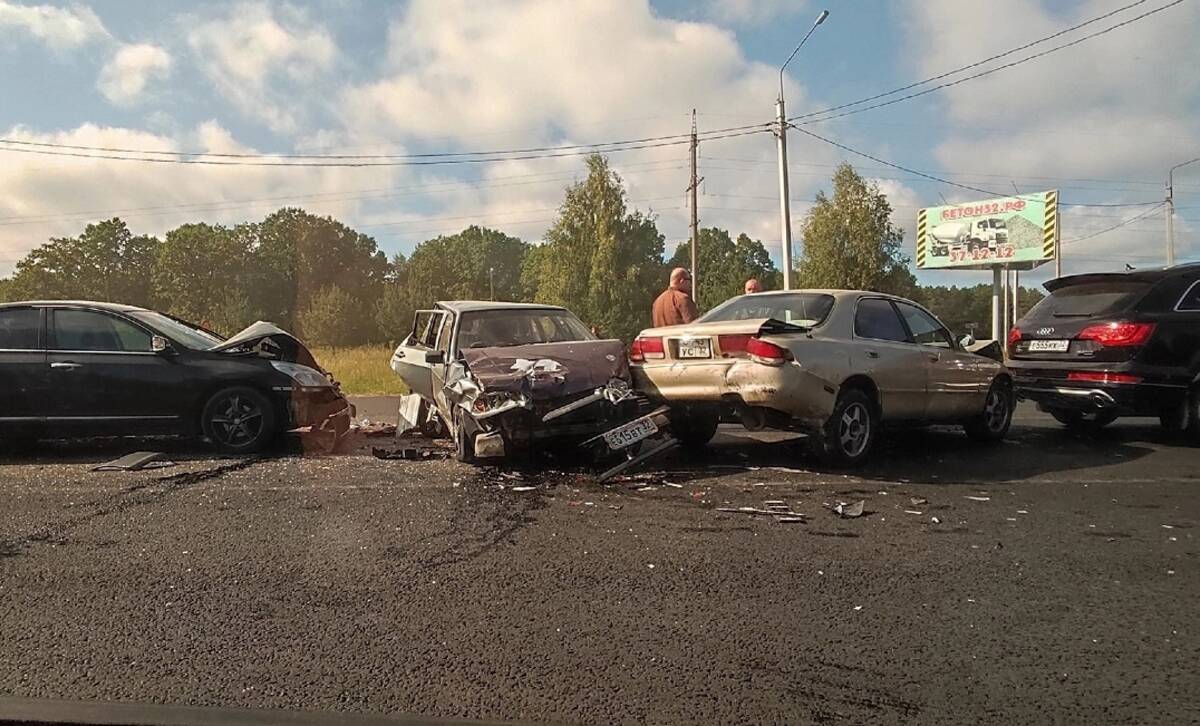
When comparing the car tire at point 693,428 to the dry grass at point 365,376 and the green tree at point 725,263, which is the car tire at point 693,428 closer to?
the dry grass at point 365,376

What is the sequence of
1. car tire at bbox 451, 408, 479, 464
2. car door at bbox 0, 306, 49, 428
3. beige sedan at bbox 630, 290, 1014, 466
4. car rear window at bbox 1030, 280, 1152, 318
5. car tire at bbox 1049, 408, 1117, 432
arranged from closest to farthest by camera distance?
1. beige sedan at bbox 630, 290, 1014, 466
2. car tire at bbox 451, 408, 479, 464
3. car door at bbox 0, 306, 49, 428
4. car rear window at bbox 1030, 280, 1152, 318
5. car tire at bbox 1049, 408, 1117, 432

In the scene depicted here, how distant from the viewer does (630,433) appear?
248 inches

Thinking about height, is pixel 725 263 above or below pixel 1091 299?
above

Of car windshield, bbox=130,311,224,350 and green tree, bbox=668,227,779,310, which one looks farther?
green tree, bbox=668,227,779,310

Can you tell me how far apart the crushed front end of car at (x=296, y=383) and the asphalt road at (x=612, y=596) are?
4.57ft

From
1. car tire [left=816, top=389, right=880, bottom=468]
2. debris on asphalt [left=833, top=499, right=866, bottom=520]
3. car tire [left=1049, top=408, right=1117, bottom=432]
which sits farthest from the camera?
car tire [left=1049, top=408, right=1117, bottom=432]

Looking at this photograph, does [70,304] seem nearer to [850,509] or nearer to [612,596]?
[612,596]

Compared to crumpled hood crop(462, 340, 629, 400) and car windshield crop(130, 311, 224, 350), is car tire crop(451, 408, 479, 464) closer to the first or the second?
crumpled hood crop(462, 340, 629, 400)

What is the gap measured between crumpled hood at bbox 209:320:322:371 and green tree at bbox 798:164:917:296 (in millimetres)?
33247

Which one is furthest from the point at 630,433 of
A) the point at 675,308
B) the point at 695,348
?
the point at 675,308

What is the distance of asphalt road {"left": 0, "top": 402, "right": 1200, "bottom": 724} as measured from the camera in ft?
9.11

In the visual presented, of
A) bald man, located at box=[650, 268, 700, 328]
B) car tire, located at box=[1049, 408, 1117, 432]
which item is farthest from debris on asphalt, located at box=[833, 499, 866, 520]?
car tire, located at box=[1049, 408, 1117, 432]

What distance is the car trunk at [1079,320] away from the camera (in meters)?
7.73

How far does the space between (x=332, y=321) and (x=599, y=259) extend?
22299 mm
